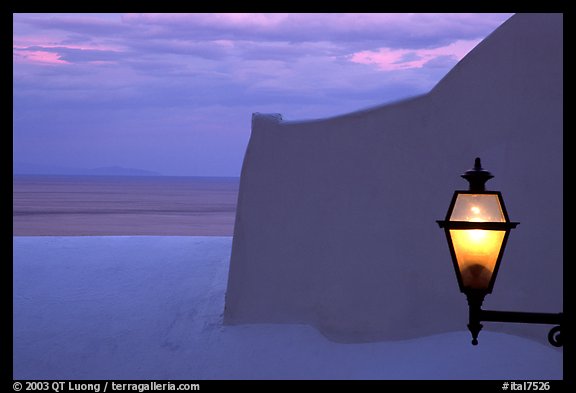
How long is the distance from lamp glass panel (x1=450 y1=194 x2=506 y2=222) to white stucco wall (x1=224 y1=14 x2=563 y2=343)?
594 cm

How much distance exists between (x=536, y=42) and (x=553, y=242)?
8.70 feet

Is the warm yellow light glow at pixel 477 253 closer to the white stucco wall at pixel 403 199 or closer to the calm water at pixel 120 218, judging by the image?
the white stucco wall at pixel 403 199

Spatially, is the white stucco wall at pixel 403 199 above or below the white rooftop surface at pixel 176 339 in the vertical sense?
above

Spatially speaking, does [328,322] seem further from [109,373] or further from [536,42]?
[536,42]

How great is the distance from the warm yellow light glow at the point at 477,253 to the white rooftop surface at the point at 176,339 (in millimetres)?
5881

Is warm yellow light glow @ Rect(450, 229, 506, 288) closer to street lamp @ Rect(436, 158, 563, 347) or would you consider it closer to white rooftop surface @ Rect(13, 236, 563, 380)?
street lamp @ Rect(436, 158, 563, 347)

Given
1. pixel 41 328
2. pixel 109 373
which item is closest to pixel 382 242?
pixel 109 373

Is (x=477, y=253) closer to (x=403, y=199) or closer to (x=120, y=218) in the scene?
(x=403, y=199)

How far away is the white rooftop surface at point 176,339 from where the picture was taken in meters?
9.98

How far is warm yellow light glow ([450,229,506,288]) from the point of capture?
13.6ft

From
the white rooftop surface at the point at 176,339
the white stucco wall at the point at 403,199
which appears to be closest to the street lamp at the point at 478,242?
the white rooftop surface at the point at 176,339

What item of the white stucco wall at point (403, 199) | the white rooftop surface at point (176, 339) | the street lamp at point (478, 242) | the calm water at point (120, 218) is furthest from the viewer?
the calm water at point (120, 218)

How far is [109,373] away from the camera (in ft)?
37.5
